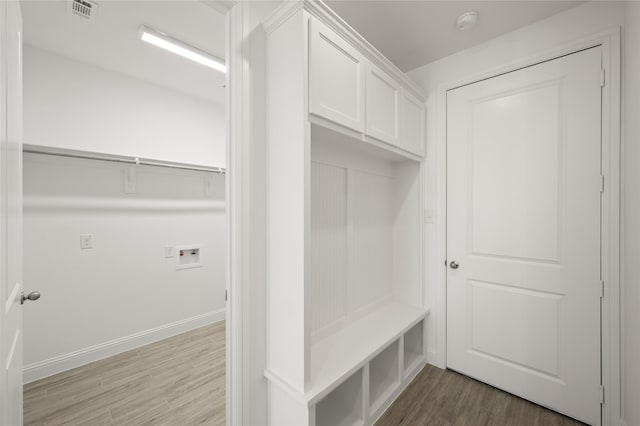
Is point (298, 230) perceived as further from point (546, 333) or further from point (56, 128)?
point (56, 128)

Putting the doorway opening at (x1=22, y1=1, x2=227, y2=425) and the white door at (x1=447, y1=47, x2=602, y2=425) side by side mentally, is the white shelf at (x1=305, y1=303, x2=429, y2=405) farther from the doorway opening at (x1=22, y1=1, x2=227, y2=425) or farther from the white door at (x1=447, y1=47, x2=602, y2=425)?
the doorway opening at (x1=22, y1=1, x2=227, y2=425)

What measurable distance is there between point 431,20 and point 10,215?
249 centimetres

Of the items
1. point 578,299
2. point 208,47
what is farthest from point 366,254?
point 208,47

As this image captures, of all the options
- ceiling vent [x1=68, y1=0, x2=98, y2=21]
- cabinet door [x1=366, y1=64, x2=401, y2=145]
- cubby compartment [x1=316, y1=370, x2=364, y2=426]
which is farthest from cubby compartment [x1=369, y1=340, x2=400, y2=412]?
ceiling vent [x1=68, y1=0, x2=98, y2=21]

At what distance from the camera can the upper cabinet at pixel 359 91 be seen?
131 centimetres

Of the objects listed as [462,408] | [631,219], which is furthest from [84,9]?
[462,408]

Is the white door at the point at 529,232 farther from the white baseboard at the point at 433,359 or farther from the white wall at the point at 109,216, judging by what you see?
the white wall at the point at 109,216

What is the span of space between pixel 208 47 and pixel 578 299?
128 inches

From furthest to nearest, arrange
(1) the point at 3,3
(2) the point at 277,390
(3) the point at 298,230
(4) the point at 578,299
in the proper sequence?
1. (4) the point at 578,299
2. (2) the point at 277,390
3. (3) the point at 298,230
4. (1) the point at 3,3

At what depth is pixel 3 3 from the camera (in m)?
0.89

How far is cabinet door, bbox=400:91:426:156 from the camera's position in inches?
79.1

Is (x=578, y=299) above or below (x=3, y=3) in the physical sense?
below

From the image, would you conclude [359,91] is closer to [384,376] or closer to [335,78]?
[335,78]

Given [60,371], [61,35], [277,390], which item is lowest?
[60,371]
